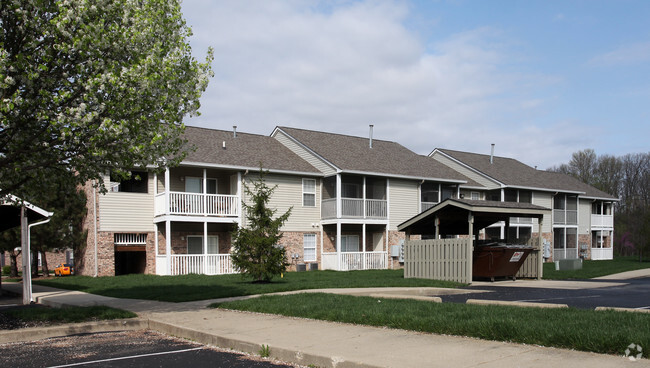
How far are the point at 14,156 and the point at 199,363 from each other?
19.5ft

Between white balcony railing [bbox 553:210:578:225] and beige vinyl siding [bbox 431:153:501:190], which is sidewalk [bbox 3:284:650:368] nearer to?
beige vinyl siding [bbox 431:153:501:190]

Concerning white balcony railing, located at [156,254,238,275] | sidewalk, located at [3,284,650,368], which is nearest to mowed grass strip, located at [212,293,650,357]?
sidewalk, located at [3,284,650,368]

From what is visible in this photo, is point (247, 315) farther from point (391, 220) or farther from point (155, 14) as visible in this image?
point (391, 220)

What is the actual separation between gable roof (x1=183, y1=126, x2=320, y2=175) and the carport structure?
9.47 m

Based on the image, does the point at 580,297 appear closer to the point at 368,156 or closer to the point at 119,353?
the point at 119,353

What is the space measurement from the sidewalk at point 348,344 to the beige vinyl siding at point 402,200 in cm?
2221

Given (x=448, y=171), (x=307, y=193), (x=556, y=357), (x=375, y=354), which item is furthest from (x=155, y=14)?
(x=448, y=171)

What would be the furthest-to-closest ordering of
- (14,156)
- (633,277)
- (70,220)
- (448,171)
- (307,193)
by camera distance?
(448,171), (307,193), (70,220), (633,277), (14,156)

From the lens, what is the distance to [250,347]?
863 cm

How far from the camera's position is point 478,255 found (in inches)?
860

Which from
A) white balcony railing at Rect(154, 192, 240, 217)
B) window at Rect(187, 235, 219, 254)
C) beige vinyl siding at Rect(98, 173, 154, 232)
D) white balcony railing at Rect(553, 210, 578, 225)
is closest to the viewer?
beige vinyl siding at Rect(98, 173, 154, 232)

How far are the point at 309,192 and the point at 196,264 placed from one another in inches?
304

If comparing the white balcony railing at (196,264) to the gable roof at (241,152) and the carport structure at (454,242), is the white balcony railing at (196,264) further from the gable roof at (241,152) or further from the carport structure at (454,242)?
the carport structure at (454,242)

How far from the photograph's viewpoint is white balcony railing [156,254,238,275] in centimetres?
2700
